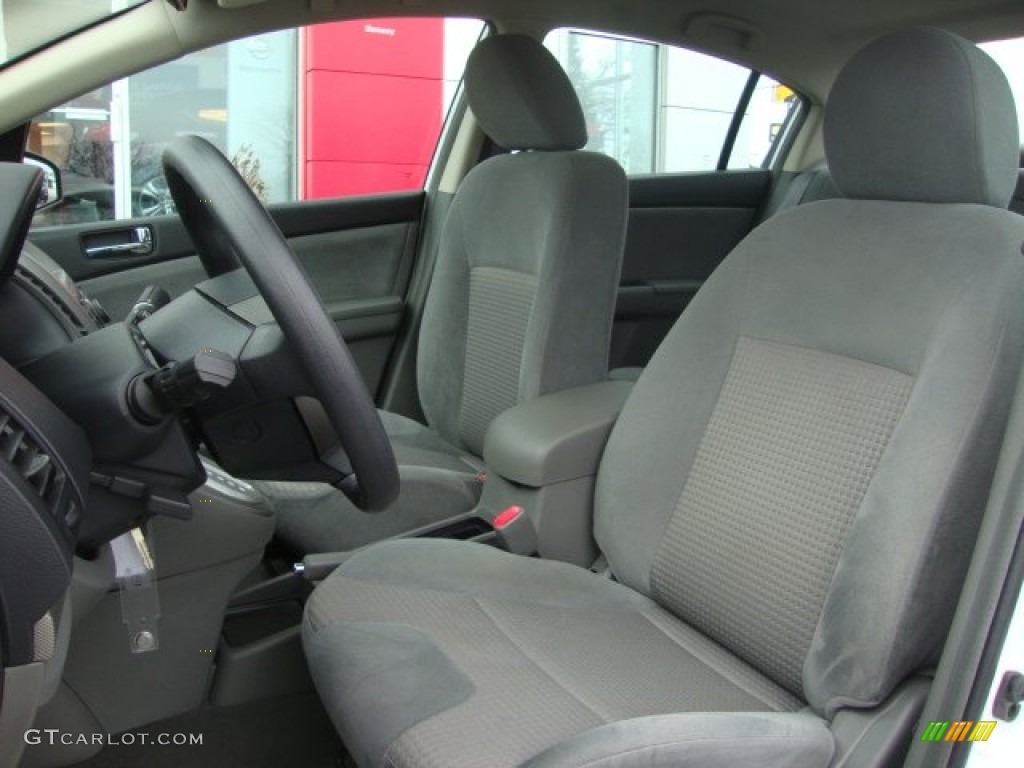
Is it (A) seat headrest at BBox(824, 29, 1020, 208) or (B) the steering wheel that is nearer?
(B) the steering wheel

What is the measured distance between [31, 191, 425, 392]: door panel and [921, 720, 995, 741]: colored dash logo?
190cm

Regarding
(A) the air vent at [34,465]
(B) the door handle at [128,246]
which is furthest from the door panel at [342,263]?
(A) the air vent at [34,465]

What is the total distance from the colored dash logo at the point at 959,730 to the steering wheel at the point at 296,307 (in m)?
0.64

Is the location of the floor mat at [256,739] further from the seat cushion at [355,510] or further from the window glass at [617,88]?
the window glass at [617,88]

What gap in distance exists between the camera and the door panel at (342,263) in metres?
2.52

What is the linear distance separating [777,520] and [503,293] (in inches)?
41.1

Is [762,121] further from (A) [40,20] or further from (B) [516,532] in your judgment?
(A) [40,20]

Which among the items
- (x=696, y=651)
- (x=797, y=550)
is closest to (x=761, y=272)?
(x=797, y=550)

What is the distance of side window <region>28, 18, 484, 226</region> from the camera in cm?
243

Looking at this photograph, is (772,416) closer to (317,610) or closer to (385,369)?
(317,610)

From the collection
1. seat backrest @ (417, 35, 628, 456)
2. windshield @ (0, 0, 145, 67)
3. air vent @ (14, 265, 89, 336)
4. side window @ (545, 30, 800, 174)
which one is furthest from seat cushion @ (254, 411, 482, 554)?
side window @ (545, 30, 800, 174)

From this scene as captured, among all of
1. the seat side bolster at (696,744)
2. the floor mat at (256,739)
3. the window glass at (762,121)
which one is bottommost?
the floor mat at (256,739)

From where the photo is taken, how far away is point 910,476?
50.6 inches

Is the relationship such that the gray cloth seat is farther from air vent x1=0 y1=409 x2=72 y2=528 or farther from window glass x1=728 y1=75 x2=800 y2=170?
window glass x1=728 y1=75 x2=800 y2=170
